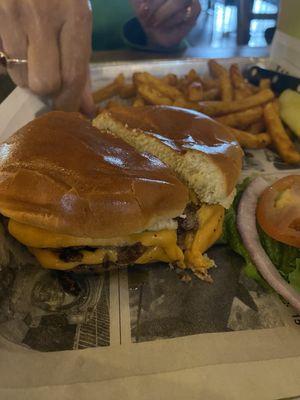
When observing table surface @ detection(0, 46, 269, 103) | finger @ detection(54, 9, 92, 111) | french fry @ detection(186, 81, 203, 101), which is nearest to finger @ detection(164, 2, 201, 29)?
table surface @ detection(0, 46, 269, 103)

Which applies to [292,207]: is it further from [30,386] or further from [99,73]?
[99,73]

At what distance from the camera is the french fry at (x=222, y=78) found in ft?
8.59

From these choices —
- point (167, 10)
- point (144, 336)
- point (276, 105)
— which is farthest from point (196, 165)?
point (167, 10)

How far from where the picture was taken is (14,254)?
1.70 meters

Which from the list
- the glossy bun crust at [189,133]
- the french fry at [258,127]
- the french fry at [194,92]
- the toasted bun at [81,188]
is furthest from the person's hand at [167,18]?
the toasted bun at [81,188]

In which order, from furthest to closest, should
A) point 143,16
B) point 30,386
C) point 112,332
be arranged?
1. point 143,16
2. point 112,332
3. point 30,386

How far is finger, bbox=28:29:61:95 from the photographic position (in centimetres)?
182

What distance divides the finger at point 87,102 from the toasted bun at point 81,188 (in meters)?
0.77

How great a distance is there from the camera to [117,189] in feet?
4.81

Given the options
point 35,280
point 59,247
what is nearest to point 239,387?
point 59,247

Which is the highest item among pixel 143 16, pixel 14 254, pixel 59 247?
pixel 143 16

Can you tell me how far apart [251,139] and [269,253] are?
845mm

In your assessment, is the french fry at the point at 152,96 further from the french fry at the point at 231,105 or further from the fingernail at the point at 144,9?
the fingernail at the point at 144,9

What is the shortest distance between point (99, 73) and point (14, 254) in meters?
1.81
